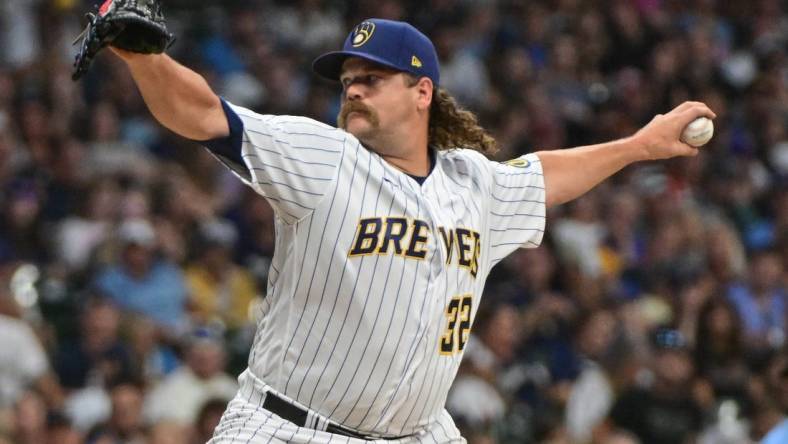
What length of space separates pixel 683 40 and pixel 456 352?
894cm

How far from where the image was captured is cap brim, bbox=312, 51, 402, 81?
4.51 m

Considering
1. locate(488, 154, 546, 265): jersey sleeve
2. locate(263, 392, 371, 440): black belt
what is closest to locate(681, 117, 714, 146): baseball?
locate(488, 154, 546, 265): jersey sleeve

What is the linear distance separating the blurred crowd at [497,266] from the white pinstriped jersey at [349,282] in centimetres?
188

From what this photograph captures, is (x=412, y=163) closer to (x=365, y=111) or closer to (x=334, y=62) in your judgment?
(x=365, y=111)

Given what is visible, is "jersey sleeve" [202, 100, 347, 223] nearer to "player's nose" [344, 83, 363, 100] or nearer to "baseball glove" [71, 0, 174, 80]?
"player's nose" [344, 83, 363, 100]

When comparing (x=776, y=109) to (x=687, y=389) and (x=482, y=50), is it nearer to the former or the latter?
(x=482, y=50)

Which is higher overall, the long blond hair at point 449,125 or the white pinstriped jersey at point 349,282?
the long blond hair at point 449,125

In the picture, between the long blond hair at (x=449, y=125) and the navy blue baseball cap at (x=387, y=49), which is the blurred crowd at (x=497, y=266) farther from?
the navy blue baseball cap at (x=387, y=49)

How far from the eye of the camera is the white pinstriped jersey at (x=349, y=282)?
166 inches

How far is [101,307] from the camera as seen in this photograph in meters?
7.93

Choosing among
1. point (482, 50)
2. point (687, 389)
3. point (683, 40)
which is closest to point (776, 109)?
point (683, 40)

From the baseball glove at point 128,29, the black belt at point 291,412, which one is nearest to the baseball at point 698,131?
the black belt at point 291,412

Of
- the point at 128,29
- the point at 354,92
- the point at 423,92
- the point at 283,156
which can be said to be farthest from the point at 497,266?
the point at 128,29

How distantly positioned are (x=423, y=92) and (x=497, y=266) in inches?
193
